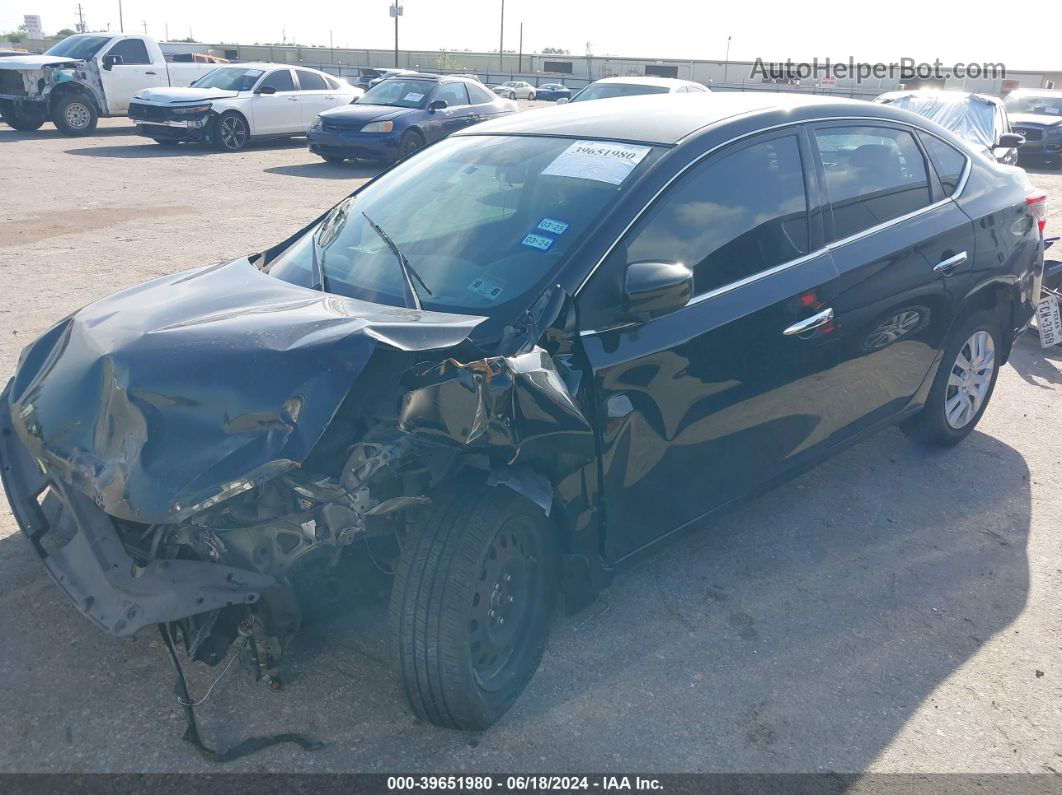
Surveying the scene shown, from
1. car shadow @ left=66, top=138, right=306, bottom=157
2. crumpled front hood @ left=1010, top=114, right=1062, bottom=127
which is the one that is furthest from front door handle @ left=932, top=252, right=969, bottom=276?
crumpled front hood @ left=1010, top=114, right=1062, bottom=127

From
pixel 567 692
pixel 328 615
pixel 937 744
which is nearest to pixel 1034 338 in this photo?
pixel 937 744

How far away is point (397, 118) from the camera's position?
46.8 feet

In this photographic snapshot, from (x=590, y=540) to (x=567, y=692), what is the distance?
0.51 metres

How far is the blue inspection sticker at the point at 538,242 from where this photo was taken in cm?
297

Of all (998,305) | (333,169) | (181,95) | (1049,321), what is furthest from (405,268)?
(181,95)

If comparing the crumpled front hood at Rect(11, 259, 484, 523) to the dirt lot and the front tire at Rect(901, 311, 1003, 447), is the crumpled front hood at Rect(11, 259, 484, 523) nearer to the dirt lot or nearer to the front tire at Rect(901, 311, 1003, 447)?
the dirt lot

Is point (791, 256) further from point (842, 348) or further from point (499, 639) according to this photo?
point (499, 639)

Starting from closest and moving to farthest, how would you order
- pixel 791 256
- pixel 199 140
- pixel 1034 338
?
pixel 791 256, pixel 1034 338, pixel 199 140

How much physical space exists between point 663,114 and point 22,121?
717 inches

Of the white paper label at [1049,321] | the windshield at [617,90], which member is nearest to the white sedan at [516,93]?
the windshield at [617,90]

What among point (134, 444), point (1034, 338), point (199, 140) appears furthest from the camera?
point (199, 140)

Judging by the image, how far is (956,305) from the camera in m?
4.22

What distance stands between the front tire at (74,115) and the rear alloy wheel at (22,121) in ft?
1.49

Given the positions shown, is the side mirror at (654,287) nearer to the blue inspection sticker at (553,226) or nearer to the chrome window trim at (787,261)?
the chrome window trim at (787,261)
